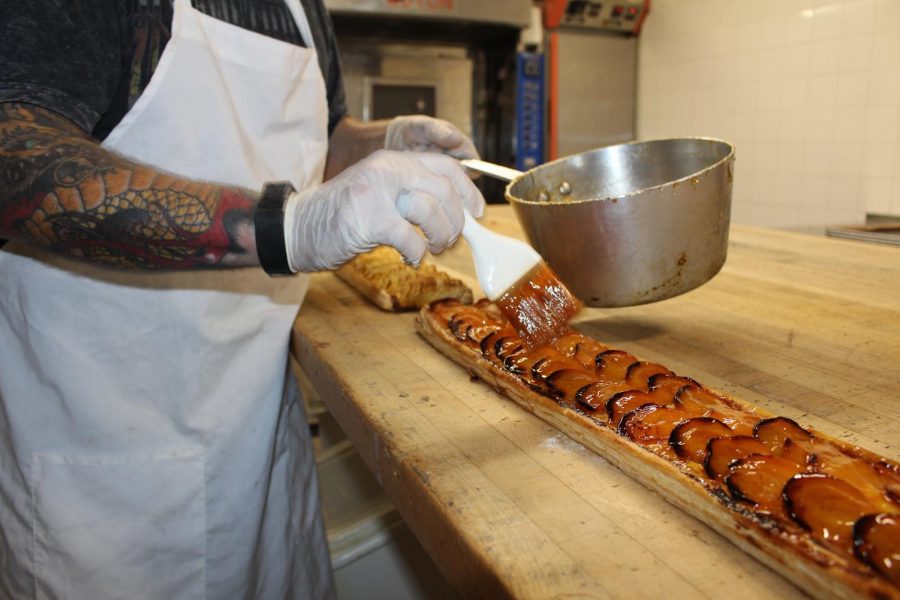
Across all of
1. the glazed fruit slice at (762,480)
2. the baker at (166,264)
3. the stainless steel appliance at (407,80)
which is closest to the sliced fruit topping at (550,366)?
the baker at (166,264)

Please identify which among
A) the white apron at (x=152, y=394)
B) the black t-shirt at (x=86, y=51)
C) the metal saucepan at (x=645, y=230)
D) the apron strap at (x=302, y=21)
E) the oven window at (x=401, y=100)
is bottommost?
the white apron at (x=152, y=394)

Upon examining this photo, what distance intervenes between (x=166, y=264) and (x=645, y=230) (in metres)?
1.08

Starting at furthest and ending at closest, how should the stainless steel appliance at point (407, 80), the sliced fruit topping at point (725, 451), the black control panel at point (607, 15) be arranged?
the black control panel at point (607, 15) → the stainless steel appliance at point (407, 80) → the sliced fruit topping at point (725, 451)

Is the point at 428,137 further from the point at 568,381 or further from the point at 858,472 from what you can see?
the point at 858,472

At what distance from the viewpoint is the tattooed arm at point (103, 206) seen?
4.12 feet

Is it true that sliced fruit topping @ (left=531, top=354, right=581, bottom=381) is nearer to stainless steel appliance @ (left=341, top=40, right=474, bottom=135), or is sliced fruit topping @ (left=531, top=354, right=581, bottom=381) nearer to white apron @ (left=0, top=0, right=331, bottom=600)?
white apron @ (left=0, top=0, right=331, bottom=600)

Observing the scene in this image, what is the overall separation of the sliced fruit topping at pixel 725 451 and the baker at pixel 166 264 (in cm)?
68

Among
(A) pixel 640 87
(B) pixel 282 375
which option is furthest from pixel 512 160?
(B) pixel 282 375

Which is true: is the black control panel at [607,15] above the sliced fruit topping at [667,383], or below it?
above

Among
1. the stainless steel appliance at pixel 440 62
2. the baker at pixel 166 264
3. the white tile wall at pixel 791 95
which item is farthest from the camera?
the stainless steel appliance at pixel 440 62

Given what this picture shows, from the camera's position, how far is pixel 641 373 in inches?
56.9

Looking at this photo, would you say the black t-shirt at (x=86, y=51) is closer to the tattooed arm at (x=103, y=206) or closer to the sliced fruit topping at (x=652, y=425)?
the tattooed arm at (x=103, y=206)

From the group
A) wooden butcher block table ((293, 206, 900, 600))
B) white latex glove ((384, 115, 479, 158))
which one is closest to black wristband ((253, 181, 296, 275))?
wooden butcher block table ((293, 206, 900, 600))

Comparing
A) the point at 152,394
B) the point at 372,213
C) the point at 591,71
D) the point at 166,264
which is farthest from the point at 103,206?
the point at 591,71
